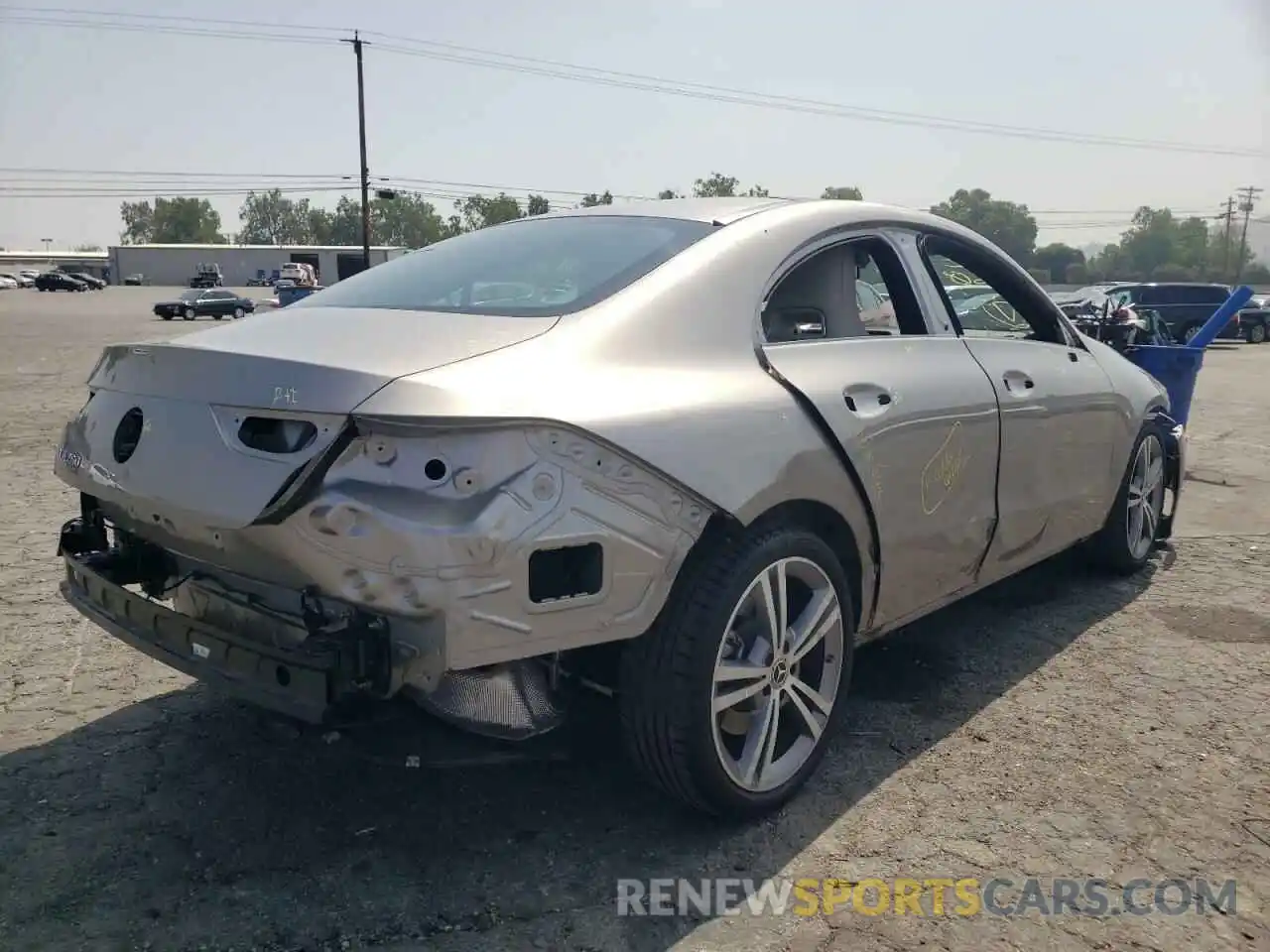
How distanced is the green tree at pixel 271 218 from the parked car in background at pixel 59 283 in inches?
2915

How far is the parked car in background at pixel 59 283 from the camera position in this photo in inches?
2879

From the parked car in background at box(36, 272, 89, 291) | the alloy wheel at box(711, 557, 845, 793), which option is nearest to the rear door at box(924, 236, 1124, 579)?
the alloy wheel at box(711, 557, 845, 793)

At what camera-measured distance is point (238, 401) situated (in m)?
2.20

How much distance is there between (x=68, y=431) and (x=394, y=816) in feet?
4.58

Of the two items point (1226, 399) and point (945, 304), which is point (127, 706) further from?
point (1226, 399)

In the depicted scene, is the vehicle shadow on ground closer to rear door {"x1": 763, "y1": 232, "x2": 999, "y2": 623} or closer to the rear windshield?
rear door {"x1": 763, "y1": 232, "x2": 999, "y2": 623}

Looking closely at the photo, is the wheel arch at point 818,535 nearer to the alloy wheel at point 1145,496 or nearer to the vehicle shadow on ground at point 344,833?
the vehicle shadow on ground at point 344,833

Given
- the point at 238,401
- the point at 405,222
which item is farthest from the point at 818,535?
the point at 405,222

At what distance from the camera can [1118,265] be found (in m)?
99.1

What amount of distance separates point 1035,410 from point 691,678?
201cm

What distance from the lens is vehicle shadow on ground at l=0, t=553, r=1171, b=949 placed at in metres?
2.26

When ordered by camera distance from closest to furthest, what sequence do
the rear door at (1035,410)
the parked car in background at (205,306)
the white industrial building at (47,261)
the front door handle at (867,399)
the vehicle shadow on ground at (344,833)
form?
the vehicle shadow on ground at (344,833) → the front door handle at (867,399) → the rear door at (1035,410) → the parked car in background at (205,306) → the white industrial building at (47,261)

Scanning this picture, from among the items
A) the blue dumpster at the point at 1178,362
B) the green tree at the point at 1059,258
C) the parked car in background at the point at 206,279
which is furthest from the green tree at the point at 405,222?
the blue dumpster at the point at 1178,362

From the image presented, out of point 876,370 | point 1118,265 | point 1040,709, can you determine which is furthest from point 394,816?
point 1118,265
